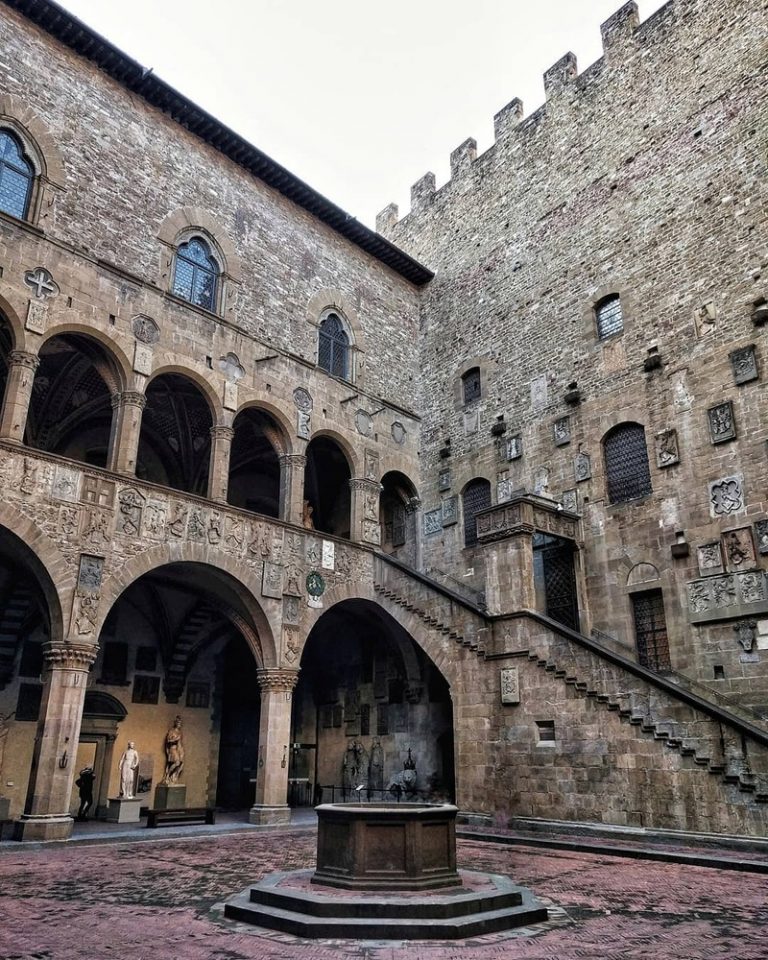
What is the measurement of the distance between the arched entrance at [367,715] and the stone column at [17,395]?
8.99m

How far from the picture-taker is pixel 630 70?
2025 centimetres

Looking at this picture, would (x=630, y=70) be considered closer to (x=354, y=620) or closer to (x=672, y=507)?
(x=672, y=507)

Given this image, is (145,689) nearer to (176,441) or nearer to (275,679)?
(275,679)

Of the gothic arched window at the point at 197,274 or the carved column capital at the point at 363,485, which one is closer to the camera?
the gothic arched window at the point at 197,274

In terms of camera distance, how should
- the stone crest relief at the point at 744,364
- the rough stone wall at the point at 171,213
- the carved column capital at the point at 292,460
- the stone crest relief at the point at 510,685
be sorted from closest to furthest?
the stone crest relief at the point at 510,685 → the stone crest relief at the point at 744,364 → the rough stone wall at the point at 171,213 → the carved column capital at the point at 292,460

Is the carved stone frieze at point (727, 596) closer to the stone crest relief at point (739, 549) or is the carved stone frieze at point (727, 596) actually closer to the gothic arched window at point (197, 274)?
the stone crest relief at point (739, 549)

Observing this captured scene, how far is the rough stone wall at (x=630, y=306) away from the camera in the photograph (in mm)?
16000

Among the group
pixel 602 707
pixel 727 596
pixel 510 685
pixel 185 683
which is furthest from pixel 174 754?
pixel 727 596

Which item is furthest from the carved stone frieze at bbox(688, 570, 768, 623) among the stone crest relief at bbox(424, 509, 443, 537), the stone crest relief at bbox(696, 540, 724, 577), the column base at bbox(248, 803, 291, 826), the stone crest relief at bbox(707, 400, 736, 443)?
the column base at bbox(248, 803, 291, 826)

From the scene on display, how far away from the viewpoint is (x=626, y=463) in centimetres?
1791

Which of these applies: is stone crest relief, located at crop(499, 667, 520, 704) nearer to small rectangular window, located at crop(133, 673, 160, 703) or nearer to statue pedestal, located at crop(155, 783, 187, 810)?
statue pedestal, located at crop(155, 783, 187, 810)

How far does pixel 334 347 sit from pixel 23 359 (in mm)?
9262

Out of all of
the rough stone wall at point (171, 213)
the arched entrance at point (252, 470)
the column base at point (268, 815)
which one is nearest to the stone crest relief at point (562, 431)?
the rough stone wall at point (171, 213)

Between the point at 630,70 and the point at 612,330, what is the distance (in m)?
7.24
